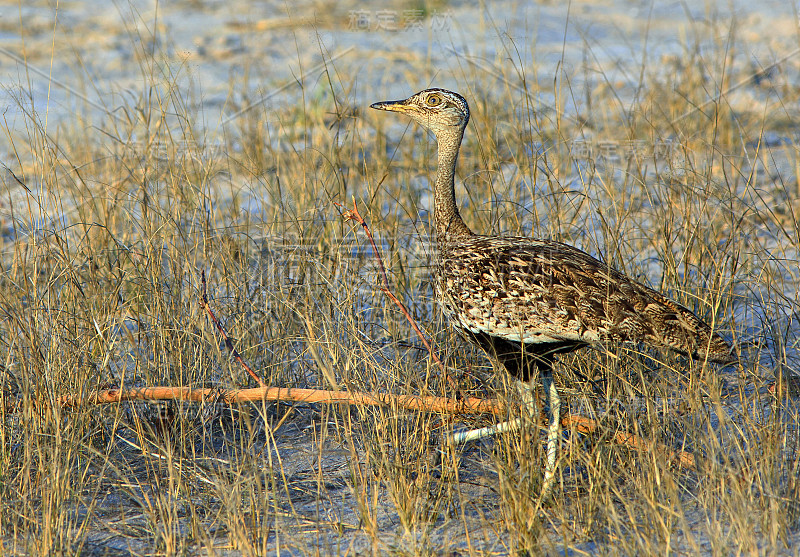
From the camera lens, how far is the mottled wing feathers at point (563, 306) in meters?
3.00

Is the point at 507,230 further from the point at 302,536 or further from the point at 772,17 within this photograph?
the point at 772,17

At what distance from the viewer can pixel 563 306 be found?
3023 mm

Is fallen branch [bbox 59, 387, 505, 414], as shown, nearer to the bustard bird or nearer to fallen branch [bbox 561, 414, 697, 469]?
the bustard bird

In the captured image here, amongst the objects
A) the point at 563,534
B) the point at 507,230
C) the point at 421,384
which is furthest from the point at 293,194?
the point at 563,534

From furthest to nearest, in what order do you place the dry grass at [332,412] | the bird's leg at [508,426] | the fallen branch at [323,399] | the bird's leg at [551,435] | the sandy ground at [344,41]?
1. the sandy ground at [344,41]
2. the fallen branch at [323,399]
3. the bird's leg at [508,426]
4. the bird's leg at [551,435]
5. the dry grass at [332,412]

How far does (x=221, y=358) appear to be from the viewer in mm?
3369

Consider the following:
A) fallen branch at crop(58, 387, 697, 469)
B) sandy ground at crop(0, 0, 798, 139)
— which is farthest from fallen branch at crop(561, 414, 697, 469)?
→ sandy ground at crop(0, 0, 798, 139)

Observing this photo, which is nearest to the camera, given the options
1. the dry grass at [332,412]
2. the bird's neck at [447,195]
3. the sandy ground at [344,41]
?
the dry grass at [332,412]

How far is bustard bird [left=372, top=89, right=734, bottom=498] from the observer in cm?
300

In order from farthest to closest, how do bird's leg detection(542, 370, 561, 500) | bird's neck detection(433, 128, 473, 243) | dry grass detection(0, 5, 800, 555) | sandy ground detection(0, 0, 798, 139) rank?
sandy ground detection(0, 0, 798, 139) → bird's neck detection(433, 128, 473, 243) → bird's leg detection(542, 370, 561, 500) → dry grass detection(0, 5, 800, 555)

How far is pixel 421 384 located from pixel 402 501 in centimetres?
62

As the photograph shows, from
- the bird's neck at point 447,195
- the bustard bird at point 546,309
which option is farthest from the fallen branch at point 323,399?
the bird's neck at point 447,195

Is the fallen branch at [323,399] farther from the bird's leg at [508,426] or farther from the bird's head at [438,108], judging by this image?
the bird's head at [438,108]

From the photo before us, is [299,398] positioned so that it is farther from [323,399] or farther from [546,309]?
[546,309]
